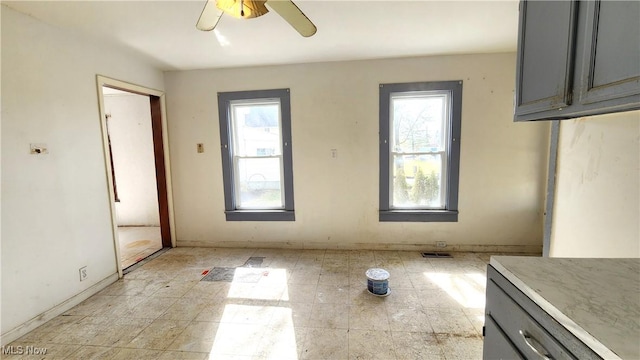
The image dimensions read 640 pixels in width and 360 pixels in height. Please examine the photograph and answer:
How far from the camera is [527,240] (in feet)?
10.6

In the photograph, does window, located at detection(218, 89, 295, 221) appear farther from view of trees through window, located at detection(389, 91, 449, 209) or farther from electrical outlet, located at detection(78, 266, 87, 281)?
electrical outlet, located at detection(78, 266, 87, 281)

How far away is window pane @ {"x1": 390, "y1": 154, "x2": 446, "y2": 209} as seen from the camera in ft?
10.8

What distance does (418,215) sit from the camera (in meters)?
3.32

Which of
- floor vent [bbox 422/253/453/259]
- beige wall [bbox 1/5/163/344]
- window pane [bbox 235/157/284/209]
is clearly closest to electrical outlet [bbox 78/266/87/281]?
beige wall [bbox 1/5/163/344]

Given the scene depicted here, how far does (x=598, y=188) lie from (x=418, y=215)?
6.30ft

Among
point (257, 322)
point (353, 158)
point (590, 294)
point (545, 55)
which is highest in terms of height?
point (545, 55)

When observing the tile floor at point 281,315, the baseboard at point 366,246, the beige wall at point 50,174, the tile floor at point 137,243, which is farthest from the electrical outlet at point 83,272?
the baseboard at point 366,246

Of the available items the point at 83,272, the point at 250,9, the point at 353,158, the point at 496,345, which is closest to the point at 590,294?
the point at 496,345

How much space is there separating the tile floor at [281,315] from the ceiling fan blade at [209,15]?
2039 millimetres

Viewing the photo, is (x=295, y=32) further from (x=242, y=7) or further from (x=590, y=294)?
(x=590, y=294)

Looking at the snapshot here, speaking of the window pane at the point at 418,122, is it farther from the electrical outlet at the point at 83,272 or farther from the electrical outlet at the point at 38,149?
the electrical outlet at the point at 83,272

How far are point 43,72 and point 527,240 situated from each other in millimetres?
5042

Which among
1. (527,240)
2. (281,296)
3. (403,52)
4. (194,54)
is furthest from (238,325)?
(527,240)

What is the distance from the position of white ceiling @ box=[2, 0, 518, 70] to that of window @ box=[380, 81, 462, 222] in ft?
1.50
